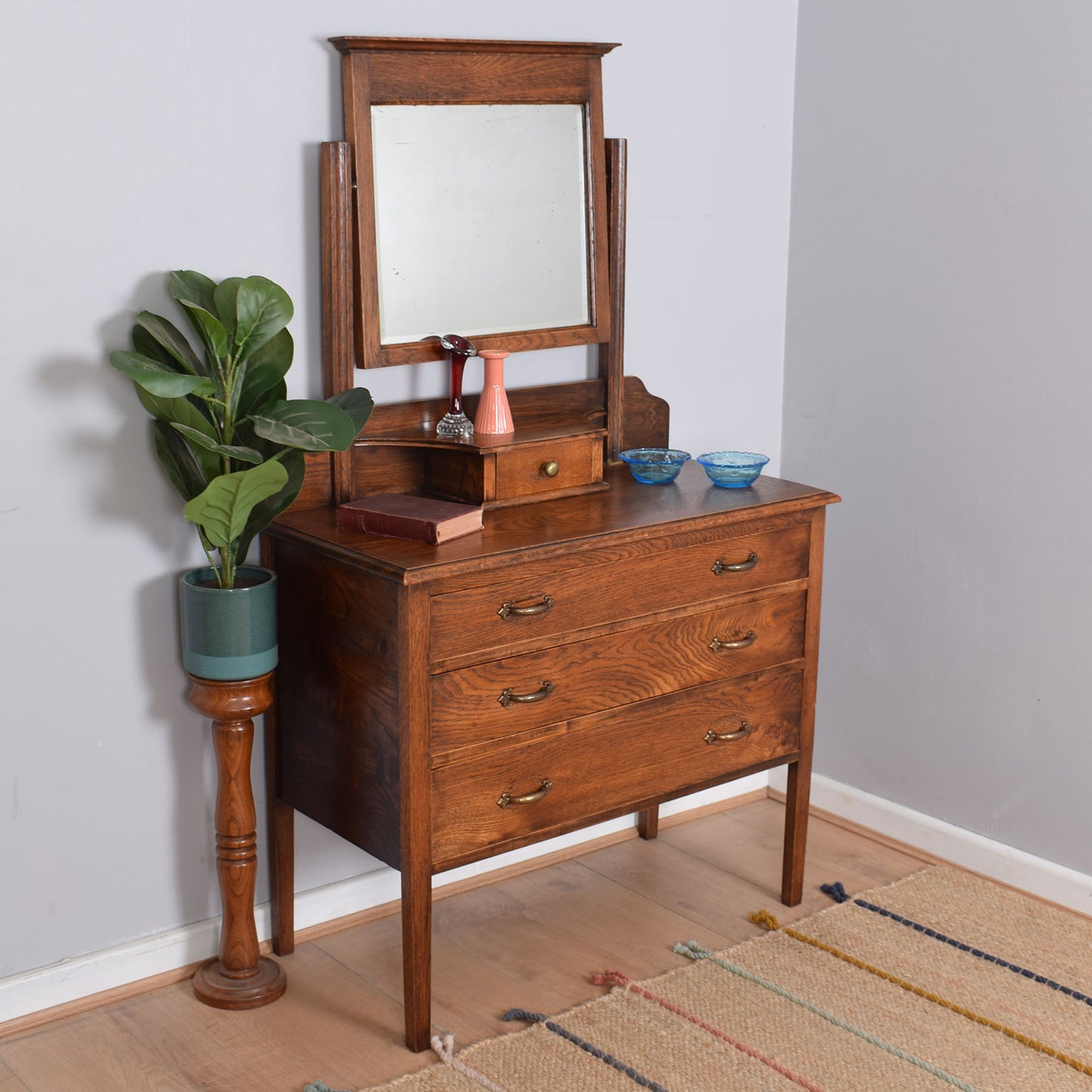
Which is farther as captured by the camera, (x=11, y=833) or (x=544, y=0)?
(x=544, y=0)

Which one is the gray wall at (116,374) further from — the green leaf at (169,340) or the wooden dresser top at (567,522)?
the wooden dresser top at (567,522)

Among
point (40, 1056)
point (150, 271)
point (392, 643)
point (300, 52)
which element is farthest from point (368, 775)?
point (300, 52)

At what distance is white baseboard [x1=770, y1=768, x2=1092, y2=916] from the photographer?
2.65 metres

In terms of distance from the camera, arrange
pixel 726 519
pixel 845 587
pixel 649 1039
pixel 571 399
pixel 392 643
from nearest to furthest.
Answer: pixel 392 643
pixel 649 1039
pixel 726 519
pixel 571 399
pixel 845 587

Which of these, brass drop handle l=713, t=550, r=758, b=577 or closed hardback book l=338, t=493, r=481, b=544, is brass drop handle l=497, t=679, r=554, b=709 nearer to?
closed hardback book l=338, t=493, r=481, b=544

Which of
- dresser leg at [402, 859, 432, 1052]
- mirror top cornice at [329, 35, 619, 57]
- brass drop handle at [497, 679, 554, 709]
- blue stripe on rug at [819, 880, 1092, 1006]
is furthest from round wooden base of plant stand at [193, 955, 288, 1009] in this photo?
mirror top cornice at [329, 35, 619, 57]

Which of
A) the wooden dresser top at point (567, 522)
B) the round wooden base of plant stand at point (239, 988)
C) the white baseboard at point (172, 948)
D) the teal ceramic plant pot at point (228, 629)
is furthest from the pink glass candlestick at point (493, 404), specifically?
the round wooden base of plant stand at point (239, 988)

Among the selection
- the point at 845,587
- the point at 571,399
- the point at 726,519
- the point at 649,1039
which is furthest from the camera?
the point at 845,587

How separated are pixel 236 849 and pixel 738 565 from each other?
999mm

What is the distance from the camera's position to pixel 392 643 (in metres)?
2.05

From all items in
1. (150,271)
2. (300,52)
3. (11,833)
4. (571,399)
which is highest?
(300,52)

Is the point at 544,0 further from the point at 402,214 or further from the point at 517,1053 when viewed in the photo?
the point at 517,1053

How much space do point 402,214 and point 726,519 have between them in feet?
2.53

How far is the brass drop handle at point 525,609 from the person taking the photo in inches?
83.3
